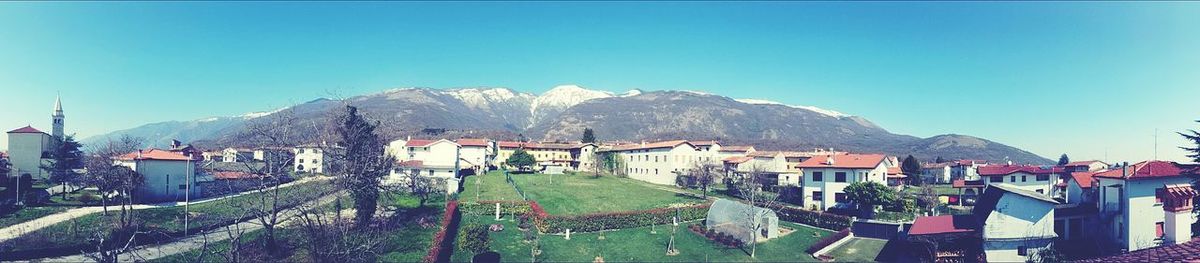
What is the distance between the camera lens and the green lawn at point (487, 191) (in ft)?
137

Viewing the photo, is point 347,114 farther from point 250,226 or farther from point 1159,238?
point 1159,238

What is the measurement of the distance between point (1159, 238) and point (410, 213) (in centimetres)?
3902

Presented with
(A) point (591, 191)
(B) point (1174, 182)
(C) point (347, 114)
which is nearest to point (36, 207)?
(C) point (347, 114)

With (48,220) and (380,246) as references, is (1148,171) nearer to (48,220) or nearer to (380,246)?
(380,246)

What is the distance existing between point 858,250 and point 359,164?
91.0ft

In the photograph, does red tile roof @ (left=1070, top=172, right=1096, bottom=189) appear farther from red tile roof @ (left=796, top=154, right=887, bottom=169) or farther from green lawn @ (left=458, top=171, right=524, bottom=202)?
green lawn @ (left=458, top=171, right=524, bottom=202)

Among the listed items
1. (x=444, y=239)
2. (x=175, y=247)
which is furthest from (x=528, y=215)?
(x=175, y=247)

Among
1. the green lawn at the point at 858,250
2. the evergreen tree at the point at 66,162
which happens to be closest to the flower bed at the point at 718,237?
the green lawn at the point at 858,250

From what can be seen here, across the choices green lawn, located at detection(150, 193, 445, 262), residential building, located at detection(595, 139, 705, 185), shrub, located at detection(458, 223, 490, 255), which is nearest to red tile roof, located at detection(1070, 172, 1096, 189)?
shrub, located at detection(458, 223, 490, 255)

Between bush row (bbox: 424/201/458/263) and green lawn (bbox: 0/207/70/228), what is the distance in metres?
23.2

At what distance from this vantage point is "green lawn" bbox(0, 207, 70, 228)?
104 feet

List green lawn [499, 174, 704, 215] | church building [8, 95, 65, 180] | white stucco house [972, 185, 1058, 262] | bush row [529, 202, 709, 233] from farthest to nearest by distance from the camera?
church building [8, 95, 65, 180]
green lawn [499, 174, 704, 215]
bush row [529, 202, 709, 233]
white stucco house [972, 185, 1058, 262]

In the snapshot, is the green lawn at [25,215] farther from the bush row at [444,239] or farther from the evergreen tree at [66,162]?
the bush row at [444,239]

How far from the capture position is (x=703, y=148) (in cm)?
6750
